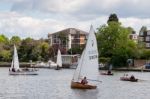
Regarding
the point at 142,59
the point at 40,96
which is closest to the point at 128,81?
the point at 40,96

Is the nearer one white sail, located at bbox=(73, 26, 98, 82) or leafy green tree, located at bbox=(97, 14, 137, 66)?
white sail, located at bbox=(73, 26, 98, 82)

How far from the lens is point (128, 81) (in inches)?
4195

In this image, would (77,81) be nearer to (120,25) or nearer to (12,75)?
(12,75)

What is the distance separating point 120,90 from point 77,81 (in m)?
7.73

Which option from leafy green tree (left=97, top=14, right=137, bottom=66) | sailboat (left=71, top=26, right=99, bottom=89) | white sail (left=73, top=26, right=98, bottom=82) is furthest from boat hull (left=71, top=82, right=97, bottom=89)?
leafy green tree (left=97, top=14, right=137, bottom=66)

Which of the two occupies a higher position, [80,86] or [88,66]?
[88,66]

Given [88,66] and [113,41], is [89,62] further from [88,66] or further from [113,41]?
[113,41]

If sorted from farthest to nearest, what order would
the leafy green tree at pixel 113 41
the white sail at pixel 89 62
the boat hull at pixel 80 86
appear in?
1. the leafy green tree at pixel 113 41
2. the boat hull at pixel 80 86
3. the white sail at pixel 89 62

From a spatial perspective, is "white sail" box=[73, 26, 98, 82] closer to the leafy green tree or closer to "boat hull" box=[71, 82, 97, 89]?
"boat hull" box=[71, 82, 97, 89]

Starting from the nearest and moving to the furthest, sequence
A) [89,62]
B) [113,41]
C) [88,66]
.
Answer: [88,66], [89,62], [113,41]

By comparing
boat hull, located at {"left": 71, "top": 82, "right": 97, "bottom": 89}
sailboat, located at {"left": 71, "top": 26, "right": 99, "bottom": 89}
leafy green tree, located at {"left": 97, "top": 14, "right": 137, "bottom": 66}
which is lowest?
boat hull, located at {"left": 71, "top": 82, "right": 97, "bottom": 89}

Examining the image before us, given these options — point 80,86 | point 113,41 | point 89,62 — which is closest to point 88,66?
point 89,62

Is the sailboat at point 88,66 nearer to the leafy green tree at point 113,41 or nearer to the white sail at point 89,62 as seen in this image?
the white sail at point 89,62

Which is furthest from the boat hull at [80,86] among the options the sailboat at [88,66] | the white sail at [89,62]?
the white sail at [89,62]
